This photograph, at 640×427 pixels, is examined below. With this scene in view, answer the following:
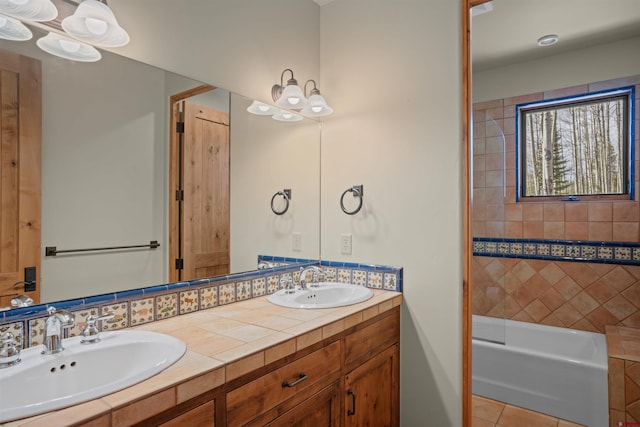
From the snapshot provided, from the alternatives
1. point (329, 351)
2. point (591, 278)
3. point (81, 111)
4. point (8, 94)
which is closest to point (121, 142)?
point (81, 111)

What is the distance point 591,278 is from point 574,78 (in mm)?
1357

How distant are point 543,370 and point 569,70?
6.30ft

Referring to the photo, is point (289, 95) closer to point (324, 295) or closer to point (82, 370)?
point (324, 295)

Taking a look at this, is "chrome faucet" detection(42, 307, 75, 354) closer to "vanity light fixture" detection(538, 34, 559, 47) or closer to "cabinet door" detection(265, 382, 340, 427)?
"cabinet door" detection(265, 382, 340, 427)

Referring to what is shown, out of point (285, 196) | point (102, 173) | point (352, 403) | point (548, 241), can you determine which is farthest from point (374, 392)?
point (548, 241)

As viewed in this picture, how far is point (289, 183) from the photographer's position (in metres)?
2.25

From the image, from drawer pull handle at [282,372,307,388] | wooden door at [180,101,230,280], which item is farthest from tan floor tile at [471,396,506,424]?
wooden door at [180,101,230,280]

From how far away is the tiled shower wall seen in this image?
7.54 feet

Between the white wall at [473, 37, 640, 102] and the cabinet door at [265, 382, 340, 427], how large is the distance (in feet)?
5.85

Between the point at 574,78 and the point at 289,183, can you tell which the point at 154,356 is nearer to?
the point at 289,183

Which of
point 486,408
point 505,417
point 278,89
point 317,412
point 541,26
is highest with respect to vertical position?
point 541,26

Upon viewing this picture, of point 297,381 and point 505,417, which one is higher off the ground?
point 297,381

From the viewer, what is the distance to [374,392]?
1787 mm

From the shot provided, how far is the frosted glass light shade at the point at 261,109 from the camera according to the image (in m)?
2.01
